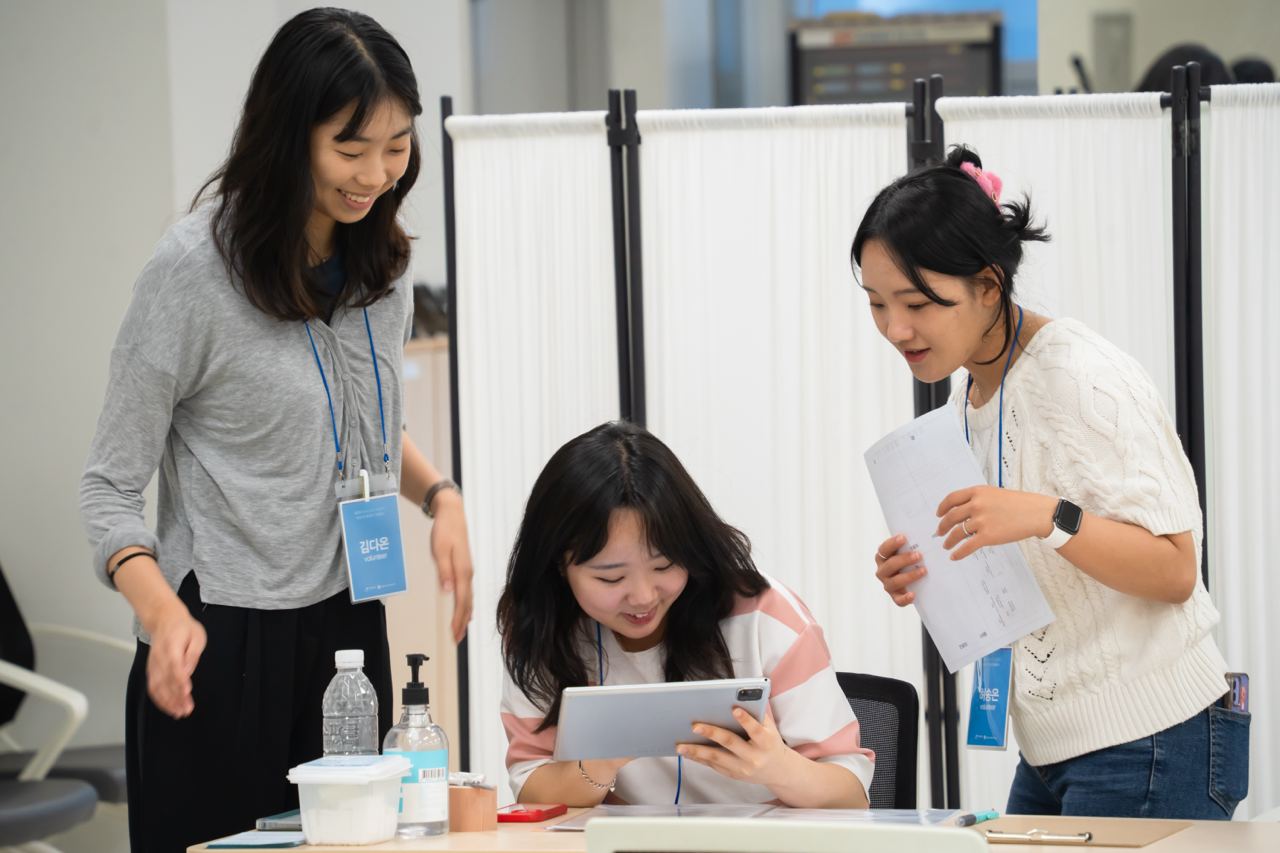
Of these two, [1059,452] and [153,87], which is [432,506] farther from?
[153,87]

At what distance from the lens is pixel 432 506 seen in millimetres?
2047

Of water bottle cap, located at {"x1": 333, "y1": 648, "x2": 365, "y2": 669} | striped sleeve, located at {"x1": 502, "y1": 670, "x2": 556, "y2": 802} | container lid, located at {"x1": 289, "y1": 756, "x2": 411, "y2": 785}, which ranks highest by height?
water bottle cap, located at {"x1": 333, "y1": 648, "x2": 365, "y2": 669}

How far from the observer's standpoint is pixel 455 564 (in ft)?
6.26

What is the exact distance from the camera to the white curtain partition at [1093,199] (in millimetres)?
2996

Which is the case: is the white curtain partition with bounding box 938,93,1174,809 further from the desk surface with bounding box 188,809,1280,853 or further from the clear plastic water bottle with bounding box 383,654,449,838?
the clear plastic water bottle with bounding box 383,654,449,838

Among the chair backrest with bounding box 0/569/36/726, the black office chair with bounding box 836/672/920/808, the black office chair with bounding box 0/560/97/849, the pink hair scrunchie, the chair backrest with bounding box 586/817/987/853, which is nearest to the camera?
the chair backrest with bounding box 586/817/987/853

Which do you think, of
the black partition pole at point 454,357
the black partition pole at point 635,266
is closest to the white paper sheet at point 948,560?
the black partition pole at point 635,266

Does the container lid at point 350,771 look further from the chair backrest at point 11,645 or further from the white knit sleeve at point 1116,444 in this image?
the chair backrest at point 11,645

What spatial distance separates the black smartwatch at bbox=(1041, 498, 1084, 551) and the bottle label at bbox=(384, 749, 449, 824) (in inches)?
31.2

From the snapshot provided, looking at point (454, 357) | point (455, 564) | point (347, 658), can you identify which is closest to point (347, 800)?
point (347, 658)

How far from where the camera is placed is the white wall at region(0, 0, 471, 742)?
153 inches

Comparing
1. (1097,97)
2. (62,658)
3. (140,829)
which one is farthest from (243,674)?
(62,658)

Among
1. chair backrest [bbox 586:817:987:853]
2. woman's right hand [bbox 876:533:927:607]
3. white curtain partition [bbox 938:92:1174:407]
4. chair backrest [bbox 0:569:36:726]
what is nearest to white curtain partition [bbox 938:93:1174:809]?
white curtain partition [bbox 938:92:1174:407]

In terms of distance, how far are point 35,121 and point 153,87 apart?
14.5 inches
